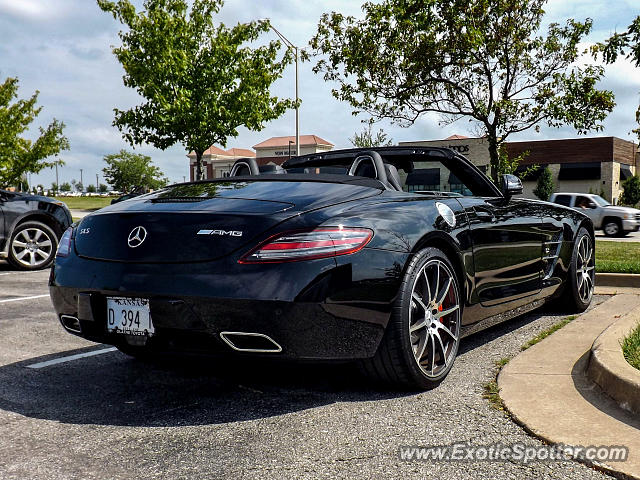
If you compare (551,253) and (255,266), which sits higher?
(255,266)

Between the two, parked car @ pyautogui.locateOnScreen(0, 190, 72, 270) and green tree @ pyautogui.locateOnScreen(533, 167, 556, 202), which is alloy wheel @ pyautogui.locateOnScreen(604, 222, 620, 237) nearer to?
parked car @ pyautogui.locateOnScreen(0, 190, 72, 270)

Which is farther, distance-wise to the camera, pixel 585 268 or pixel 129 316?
pixel 585 268

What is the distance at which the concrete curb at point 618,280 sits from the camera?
7496 mm

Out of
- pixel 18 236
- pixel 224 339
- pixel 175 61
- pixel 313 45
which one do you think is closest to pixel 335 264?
pixel 224 339

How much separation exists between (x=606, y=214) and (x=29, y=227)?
1905cm

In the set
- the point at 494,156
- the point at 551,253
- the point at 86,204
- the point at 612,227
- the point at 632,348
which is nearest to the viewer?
the point at 632,348

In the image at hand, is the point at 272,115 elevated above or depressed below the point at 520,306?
above

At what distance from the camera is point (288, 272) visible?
2.89 m

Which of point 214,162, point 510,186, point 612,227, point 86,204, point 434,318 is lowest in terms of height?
point 612,227

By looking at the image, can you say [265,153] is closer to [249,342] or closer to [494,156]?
[494,156]

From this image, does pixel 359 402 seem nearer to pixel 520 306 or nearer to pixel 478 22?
pixel 520 306

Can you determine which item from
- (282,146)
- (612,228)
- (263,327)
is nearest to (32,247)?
(263,327)

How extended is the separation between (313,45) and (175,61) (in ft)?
20.0

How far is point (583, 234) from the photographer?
5934 mm
